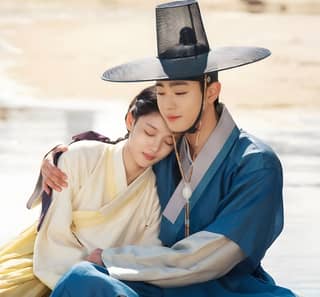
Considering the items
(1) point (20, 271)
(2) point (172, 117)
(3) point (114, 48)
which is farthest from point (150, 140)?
(3) point (114, 48)

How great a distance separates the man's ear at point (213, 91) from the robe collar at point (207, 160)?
4.7 inches

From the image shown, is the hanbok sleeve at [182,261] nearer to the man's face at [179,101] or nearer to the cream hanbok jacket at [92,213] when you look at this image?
the cream hanbok jacket at [92,213]

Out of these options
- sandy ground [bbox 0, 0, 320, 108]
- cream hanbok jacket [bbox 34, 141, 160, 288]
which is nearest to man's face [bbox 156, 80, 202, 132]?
cream hanbok jacket [bbox 34, 141, 160, 288]

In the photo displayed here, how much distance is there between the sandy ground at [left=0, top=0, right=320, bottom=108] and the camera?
1487cm

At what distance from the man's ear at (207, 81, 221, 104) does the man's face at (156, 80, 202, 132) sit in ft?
0.16

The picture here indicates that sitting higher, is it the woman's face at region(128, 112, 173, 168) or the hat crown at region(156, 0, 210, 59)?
the hat crown at region(156, 0, 210, 59)

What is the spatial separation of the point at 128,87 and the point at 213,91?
9527 mm

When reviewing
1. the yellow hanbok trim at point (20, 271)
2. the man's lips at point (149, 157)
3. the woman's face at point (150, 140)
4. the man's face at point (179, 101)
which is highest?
the man's face at point (179, 101)

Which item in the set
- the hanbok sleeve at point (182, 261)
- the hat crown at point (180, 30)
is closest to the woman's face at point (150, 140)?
→ the hat crown at point (180, 30)

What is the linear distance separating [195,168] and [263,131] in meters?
6.68

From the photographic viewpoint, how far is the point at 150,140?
5414mm

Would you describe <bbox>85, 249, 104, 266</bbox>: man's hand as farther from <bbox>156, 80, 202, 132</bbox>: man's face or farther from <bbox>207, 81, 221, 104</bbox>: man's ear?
<bbox>207, 81, 221, 104</bbox>: man's ear

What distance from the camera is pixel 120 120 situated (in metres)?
12.4

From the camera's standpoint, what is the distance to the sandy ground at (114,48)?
1487cm
